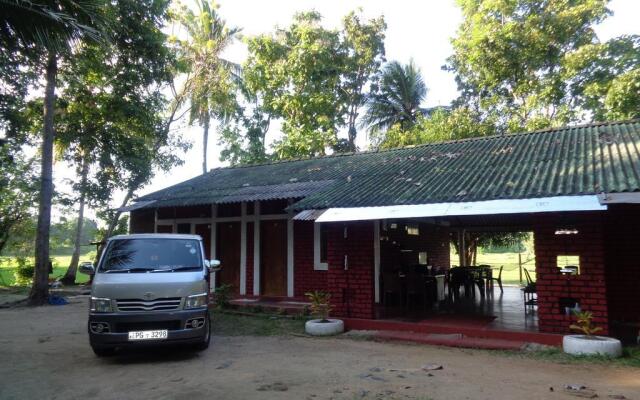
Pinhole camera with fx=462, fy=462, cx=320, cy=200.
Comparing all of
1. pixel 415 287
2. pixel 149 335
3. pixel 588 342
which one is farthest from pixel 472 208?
pixel 149 335

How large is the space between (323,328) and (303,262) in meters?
3.56

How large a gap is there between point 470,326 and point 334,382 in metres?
3.70

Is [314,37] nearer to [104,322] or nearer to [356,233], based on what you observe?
[356,233]

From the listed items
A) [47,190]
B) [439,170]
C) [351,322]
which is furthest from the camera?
[47,190]

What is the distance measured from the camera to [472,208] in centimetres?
752

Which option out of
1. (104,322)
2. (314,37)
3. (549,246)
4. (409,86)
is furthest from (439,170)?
(409,86)

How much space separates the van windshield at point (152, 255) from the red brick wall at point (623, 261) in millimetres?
7567

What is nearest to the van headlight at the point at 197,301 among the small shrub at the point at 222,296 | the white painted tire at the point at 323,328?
the white painted tire at the point at 323,328

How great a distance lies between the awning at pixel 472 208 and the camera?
6.62 meters

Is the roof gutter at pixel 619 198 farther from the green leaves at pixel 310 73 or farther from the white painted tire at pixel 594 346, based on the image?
the green leaves at pixel 310 73

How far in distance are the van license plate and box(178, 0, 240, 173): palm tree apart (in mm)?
19425

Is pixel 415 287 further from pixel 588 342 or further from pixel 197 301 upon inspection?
pixel 197 301

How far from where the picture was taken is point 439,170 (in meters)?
10.4

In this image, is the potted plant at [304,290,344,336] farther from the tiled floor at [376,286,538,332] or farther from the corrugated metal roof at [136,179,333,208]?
the corrugated metal roof at [136,179,333,208]
